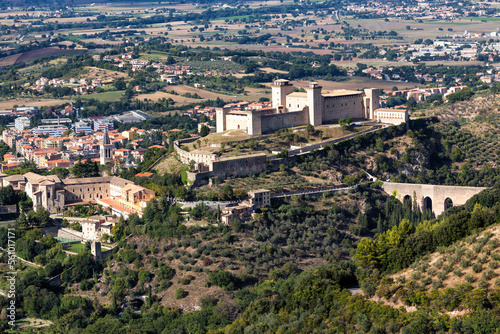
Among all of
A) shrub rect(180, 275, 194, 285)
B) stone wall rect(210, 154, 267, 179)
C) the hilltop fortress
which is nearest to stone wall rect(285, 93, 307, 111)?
the hilltop fortress

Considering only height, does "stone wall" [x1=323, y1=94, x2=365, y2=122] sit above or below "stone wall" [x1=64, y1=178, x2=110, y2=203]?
above

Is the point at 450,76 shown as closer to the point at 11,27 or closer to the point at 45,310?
the point at 45,310

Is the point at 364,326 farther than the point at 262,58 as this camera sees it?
No

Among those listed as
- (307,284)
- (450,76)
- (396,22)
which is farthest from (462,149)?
(396,22)

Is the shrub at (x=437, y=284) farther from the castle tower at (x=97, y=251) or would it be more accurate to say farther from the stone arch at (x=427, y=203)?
the stone arch at (x=427, y=203)

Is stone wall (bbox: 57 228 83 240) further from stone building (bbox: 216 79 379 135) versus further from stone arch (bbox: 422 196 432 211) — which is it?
stone arch (bbox: 422 196 432 211)

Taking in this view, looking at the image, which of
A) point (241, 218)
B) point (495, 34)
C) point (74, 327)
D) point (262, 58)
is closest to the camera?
point (74, 327)

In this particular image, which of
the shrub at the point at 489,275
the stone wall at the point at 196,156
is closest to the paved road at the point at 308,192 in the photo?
the stone wall at the point at 196,156
